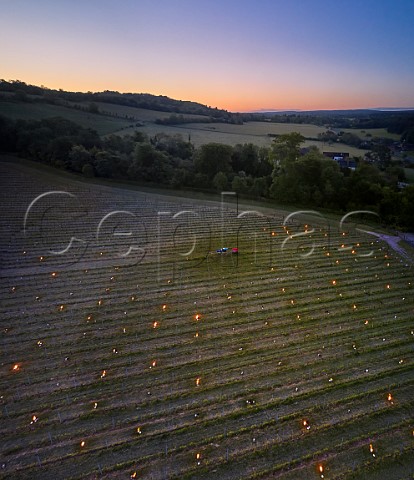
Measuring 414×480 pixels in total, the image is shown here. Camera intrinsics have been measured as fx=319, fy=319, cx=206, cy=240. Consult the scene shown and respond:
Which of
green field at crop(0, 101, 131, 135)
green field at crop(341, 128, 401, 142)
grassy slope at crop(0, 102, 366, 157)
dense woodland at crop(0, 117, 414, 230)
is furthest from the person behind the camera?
green field at crop(341, 128, 401, 142)

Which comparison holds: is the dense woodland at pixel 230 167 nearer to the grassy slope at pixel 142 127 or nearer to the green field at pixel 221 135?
the green field at pixel 221 135

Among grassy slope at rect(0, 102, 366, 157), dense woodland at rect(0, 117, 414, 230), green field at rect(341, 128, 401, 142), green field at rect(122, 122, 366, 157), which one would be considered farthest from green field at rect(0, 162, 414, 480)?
green field at rect(341, 128, 401, 142)

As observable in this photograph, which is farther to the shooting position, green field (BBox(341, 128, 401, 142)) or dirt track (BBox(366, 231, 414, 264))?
green field (BBox(341, 128, 401, 142))

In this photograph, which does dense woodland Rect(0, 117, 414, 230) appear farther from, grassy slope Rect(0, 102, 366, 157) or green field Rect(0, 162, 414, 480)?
green field Rect(0, 162, 414, 480)

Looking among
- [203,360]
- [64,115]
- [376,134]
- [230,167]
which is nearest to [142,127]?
[64,115]

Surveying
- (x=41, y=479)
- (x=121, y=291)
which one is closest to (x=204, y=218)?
(x=121, y=291)

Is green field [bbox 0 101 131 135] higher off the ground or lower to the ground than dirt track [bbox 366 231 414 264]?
higher

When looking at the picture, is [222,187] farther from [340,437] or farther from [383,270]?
[340,437]

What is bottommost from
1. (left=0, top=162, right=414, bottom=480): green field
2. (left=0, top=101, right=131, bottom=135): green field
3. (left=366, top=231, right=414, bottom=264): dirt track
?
Answer: (left=366, top=231, right=414, bottom=264): dirt track

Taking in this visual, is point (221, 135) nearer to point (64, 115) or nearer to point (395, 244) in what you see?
point (64, 115)
